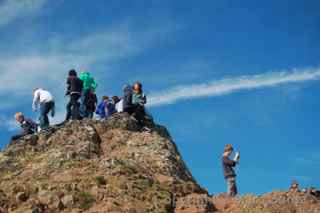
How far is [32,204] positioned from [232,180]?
9.29 m

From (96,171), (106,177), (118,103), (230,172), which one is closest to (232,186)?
(230,172)

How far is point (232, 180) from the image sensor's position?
2503cm

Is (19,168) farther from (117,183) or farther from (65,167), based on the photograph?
(117,183)

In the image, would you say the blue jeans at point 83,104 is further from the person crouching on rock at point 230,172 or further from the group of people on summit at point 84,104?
the person crouching on rock at point 230,172

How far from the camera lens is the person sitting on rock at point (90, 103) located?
33.8 m

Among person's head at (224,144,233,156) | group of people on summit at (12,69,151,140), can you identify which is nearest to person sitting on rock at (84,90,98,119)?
group of people on summit at (12,69,151,140)

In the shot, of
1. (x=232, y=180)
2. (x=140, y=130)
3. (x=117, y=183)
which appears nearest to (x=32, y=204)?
(x=117, y=183)

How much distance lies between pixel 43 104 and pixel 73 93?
2.36 m

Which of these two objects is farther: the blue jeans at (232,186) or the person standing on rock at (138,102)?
the person standing on rock at (138,102)

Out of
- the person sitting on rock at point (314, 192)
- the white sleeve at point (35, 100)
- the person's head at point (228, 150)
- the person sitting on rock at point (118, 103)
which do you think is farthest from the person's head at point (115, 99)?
the person sitting on rock at point (314, 192)

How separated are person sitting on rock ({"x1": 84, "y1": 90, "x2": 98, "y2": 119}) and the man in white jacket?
10.3 feet

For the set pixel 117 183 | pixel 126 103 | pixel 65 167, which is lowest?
pixel 117 183

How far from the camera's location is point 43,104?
101 ft

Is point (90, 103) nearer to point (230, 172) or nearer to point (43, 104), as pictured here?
point (43, 104)
